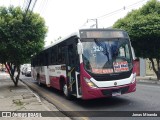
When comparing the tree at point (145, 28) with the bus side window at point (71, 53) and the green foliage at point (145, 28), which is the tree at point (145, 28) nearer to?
the green foliage at point (145, 28)

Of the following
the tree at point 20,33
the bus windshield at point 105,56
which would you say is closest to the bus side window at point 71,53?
the bus windshield at point 105,56

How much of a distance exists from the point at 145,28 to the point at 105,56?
1303 cm

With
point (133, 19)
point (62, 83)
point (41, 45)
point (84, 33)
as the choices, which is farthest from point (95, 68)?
point (133, 19)

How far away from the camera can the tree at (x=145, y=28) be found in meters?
23.8

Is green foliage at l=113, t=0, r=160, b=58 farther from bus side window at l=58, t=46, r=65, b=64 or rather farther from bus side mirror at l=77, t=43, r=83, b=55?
bus side mirror at l=77, t=43, r=83, b=55

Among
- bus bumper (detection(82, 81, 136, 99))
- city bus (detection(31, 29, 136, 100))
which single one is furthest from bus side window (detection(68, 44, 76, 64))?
bus bumper (detection(82, 81, 136, 99))

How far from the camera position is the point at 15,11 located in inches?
802

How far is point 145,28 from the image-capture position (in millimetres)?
23688

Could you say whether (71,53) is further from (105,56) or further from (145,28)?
(145,28)

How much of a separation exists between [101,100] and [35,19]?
9080mm

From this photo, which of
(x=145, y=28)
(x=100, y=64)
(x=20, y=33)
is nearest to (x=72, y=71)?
(x=100, y=64)

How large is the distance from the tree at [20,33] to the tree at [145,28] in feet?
25.9

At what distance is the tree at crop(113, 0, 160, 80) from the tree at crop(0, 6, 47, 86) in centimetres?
790

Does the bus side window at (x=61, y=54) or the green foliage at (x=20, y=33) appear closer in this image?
the bus side window at (x=61, y=54)
